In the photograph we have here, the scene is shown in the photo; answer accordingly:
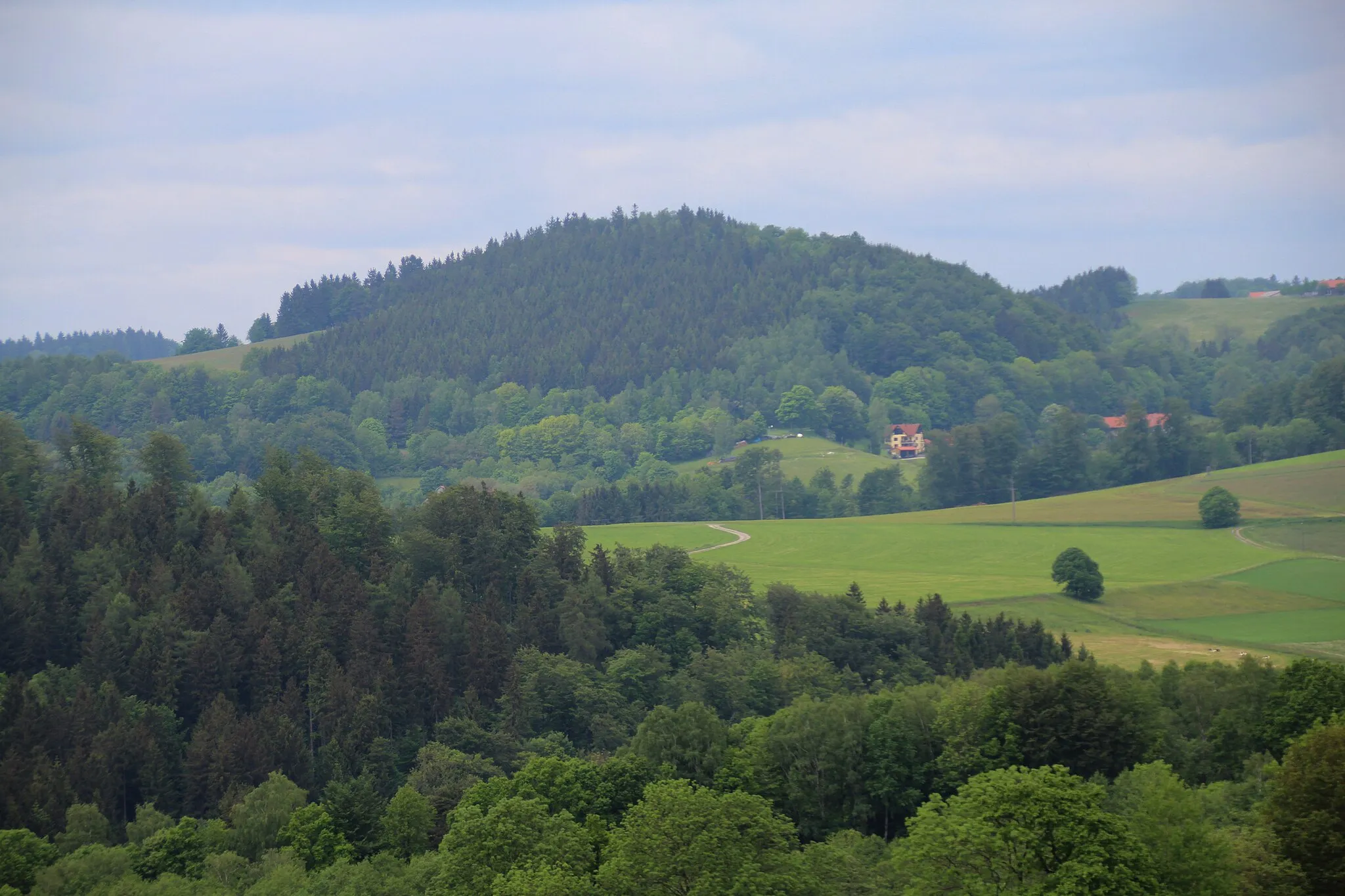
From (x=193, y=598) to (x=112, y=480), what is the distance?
77.5ft

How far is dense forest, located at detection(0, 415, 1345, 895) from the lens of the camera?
47.1 meters

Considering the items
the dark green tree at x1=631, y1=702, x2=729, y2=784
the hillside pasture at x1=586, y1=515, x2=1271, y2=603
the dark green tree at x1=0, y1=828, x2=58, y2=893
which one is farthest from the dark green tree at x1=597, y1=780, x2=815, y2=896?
the hillside pasture at x1=586, y1=515, x2=1271, y2=603

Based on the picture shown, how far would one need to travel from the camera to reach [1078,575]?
123000mm

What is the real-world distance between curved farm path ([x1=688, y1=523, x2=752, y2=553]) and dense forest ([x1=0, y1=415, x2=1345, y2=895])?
30677 millimetres

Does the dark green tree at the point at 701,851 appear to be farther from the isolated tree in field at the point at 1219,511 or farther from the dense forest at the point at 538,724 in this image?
the isolated tree in field at the point at 1219,511

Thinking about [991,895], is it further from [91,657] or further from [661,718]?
[91,657]

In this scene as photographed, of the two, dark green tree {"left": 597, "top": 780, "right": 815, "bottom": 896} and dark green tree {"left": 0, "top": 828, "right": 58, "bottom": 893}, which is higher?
dark green tree {"left": 597, "top": 780, "right": 815, "bottom": 896}

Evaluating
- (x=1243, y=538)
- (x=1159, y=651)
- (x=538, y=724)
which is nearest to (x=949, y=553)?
(x=1243, y=538)

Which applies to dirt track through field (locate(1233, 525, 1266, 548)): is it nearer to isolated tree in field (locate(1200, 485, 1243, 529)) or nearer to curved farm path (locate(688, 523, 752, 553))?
isolated tree in field (locate(1200, 485, 1243, 529))

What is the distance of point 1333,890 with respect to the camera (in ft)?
143

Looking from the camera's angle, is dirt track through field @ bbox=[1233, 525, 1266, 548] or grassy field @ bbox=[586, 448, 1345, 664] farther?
dirt track through field @ bbox=[1233, 525, 1266, 548]

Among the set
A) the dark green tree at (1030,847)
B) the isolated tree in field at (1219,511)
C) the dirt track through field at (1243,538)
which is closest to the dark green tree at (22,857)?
the dark green tree at (1030,847)

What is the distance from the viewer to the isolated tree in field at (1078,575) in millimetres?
122375

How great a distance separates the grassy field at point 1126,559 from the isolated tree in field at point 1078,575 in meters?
1.51
